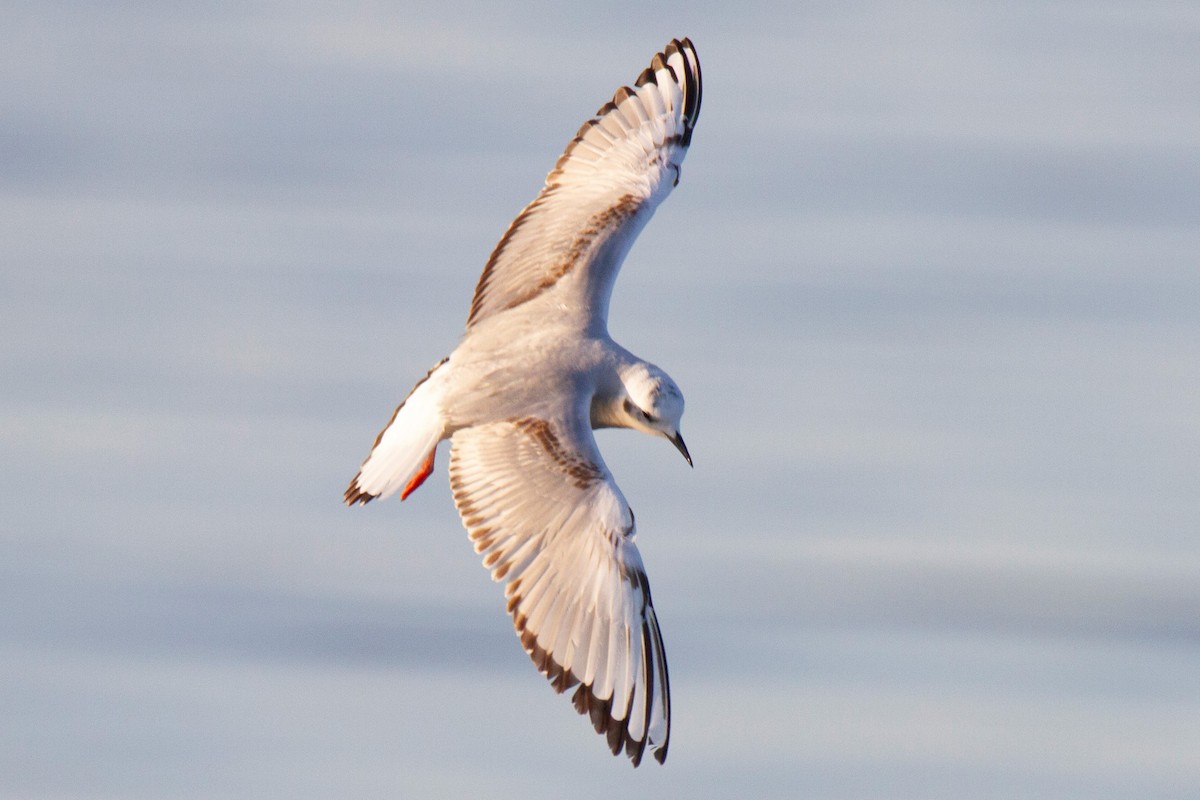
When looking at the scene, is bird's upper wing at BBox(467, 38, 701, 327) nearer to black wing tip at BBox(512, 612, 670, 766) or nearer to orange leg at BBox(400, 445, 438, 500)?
orange leg at BBox(400, 445, 438, 500)

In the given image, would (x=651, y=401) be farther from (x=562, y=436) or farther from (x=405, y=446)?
(x=405, y=446)

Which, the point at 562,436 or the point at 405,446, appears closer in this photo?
the point at 562,436

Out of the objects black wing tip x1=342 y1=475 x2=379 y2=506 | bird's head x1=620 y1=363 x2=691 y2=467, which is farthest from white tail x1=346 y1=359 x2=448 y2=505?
bird's head x1=620 y1=363 x2=691 y2=467

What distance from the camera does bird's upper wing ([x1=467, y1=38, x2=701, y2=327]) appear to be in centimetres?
1069

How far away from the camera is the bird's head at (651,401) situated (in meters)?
9.96

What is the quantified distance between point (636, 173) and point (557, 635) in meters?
3.17

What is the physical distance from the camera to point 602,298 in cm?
1059

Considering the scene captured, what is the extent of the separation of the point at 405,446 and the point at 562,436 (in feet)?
2.96

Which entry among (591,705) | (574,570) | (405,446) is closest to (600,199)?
(405,446)

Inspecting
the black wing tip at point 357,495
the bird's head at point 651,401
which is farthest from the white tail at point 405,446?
the bird's head at point 651,401

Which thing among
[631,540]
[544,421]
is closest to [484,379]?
[544,421]

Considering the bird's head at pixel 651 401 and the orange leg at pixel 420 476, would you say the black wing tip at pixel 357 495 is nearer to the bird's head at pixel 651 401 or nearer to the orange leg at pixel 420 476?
the orange leg at pixel 420 476

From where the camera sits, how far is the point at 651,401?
9.96 metres

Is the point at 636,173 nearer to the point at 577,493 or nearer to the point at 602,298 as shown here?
the point at 602,298
